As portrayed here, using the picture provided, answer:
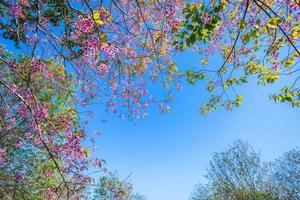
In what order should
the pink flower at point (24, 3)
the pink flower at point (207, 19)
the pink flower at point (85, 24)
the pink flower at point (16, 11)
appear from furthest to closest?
the pink flower at point (16, 11), the pink flower at point (24, 3), the pink flower at point (85, 24), the pink flower at point (207, 19)

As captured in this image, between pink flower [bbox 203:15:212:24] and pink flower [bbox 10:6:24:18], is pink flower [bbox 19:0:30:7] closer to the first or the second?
pink flower [bbox 10:6:24:18]

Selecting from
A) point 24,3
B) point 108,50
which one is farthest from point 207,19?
point 24,3

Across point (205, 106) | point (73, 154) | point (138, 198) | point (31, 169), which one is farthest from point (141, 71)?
point (138, 198)

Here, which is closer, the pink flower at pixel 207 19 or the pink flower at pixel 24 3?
the pink flower at pixel 207 19

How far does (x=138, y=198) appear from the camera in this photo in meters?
56.6

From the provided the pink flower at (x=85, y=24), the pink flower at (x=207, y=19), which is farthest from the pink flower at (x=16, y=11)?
the pink flower at (x=207, y=19)

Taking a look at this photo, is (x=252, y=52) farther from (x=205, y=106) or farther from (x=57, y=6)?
(x=57, y=6)

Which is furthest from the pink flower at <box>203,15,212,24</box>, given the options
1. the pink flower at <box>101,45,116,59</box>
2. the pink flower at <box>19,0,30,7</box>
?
the pink flower at <box>19,0,30,7</box>

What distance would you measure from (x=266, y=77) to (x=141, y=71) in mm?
3687

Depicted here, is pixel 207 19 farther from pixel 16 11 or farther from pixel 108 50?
pixel 16 11

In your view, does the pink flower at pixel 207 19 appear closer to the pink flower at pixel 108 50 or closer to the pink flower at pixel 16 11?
the pink flower at pixel 108 50

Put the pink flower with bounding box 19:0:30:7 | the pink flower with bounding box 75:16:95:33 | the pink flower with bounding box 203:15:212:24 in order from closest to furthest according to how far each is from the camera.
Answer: the pink flower with bounding box 203:15:212:24 → the pink flower with bounding box 75:16:95:33 → the pink flower with bounding box 19:0:30:7

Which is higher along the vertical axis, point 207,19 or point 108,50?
point 108,50

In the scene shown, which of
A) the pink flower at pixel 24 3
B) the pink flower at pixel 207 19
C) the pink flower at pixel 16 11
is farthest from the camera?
the pink flower at pixel 16 11
